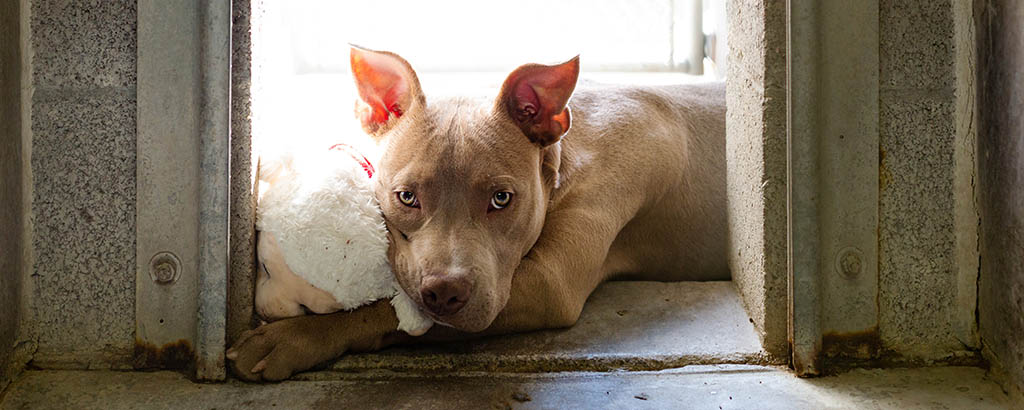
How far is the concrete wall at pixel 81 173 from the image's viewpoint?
2553mm

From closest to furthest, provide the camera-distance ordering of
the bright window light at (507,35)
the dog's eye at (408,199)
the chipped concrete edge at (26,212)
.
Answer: the chipped concrete edge at (26,212) → the dog's eye at (408,199) → the bright window light at (507,35)

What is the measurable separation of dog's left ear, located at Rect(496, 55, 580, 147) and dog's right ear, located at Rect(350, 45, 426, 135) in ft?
0.89

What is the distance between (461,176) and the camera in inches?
103

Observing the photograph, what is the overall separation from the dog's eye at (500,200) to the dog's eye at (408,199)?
209 millimetres

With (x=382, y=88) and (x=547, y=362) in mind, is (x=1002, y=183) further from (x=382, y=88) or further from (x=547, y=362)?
A: (x=382, y=88)

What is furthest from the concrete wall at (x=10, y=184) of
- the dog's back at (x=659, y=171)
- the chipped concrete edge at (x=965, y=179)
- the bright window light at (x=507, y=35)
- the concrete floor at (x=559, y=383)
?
the chipped concrete edge at (x=965, y=179)

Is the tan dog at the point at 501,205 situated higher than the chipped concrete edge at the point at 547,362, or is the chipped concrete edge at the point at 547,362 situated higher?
the tan dog at the point at 501,205

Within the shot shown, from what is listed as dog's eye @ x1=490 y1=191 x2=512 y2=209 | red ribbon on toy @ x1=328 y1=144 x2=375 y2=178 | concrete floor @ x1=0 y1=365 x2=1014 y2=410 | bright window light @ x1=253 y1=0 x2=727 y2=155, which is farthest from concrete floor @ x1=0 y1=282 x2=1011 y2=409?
bright window light @ x1=253 y1=0 x2=727 y2=155

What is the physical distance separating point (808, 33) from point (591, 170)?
91 centimetres

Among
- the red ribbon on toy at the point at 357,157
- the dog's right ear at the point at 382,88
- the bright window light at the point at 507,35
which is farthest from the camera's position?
the bright window light at the point at 507,35

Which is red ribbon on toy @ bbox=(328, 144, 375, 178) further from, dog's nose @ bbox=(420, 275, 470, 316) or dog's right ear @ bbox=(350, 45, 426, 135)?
dog's nose @ bbox=(420, 275, 470, 316)

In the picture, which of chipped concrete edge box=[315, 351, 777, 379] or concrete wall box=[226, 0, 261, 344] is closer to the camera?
concrete wall box=[226, 0, 261, 344]

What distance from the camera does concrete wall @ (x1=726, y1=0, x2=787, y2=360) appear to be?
104 inches

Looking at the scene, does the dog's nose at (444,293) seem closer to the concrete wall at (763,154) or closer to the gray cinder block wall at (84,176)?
the gray cinder block wall at (84,176)
